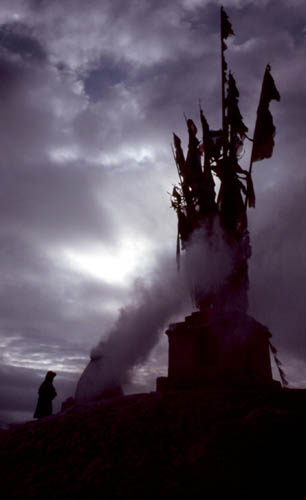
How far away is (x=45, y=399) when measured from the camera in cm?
1480

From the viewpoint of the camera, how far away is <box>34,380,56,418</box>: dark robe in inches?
575

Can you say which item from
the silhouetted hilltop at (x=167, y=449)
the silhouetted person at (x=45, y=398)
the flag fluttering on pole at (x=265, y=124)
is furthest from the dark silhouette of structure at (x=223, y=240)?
the silhouetted person at (x=45, y=398)

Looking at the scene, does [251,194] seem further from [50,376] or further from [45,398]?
[45,398]

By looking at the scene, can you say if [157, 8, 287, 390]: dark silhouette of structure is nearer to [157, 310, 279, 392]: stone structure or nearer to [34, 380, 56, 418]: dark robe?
[157, 310, 279, 392]: stone structure

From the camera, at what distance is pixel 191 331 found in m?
13.8

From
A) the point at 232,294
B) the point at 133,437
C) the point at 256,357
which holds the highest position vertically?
the point at 232,294

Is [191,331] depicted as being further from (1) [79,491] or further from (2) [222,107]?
(2) [222,107]

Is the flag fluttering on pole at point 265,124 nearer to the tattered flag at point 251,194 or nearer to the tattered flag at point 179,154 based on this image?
the tattered flag at point 251,194

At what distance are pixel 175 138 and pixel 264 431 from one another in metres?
16.1

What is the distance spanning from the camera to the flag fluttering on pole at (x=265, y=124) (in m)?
15.9

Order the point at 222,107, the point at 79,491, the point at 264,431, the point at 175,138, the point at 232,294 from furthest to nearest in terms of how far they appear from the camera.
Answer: the point at 175,138 → the point at 222,107 → the point at 232,294 → the point at 264,431 → the point at 79,491

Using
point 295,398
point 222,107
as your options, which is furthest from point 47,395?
point 222,107

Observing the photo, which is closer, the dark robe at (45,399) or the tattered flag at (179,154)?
the dark robe at (45,399)

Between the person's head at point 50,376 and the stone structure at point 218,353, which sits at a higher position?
the stone structure at point 218,353
